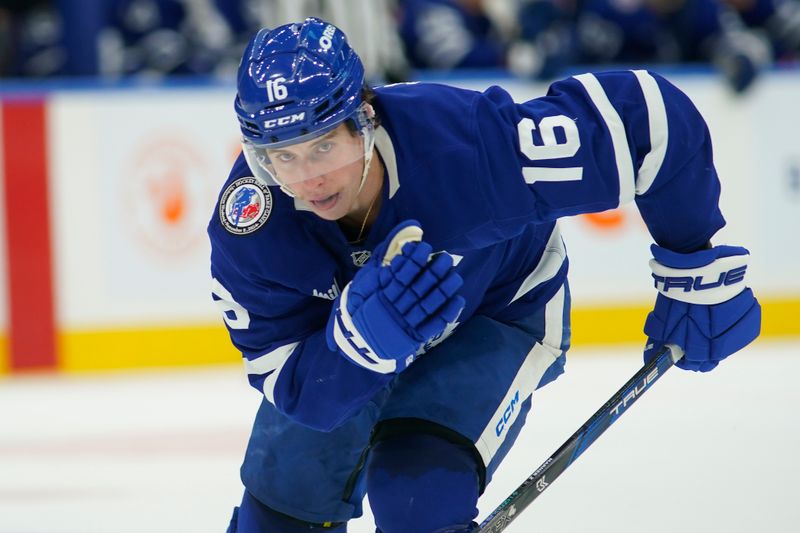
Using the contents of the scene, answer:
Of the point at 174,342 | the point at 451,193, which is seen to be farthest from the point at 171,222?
the point at 451,193

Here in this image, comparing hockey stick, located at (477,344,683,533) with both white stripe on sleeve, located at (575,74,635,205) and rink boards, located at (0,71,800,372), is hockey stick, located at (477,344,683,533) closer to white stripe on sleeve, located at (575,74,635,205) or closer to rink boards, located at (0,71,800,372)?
white stripe on sleeve, located at (575,74,635,205)

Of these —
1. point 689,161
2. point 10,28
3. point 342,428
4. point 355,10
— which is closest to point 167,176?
point 355,10

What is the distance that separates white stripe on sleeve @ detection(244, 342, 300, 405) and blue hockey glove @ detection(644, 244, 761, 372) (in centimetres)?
75

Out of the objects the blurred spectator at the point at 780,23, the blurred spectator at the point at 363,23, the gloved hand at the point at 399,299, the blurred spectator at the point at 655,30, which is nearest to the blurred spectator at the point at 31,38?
the blurred spectator at the point at 363,23

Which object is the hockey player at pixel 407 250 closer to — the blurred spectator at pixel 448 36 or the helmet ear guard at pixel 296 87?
the helmet ear guard at pixel 296 87

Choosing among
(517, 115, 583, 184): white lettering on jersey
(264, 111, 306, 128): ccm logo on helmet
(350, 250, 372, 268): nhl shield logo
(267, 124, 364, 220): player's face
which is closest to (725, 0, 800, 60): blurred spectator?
(517, 115, 583, 184): white lettering on jersey

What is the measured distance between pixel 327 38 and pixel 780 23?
4443mm

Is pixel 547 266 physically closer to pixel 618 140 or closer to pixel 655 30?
pixel 618 140

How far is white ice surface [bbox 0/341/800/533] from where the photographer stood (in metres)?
2.89

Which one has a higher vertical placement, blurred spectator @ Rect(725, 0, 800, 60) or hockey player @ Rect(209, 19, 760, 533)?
hockey player @ Rect(209, 19, 760, 533)

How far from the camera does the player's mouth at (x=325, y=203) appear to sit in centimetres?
197

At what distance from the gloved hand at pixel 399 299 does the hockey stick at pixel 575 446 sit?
42 centimetres

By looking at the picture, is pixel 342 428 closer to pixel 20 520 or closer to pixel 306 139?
pixel 306 139

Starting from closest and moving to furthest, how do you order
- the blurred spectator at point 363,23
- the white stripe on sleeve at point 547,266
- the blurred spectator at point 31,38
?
1. the white stripe on sleeve at point 547,266
2. the blurred spectator at point 363,23
3. the blurred spectator at point 31,38
